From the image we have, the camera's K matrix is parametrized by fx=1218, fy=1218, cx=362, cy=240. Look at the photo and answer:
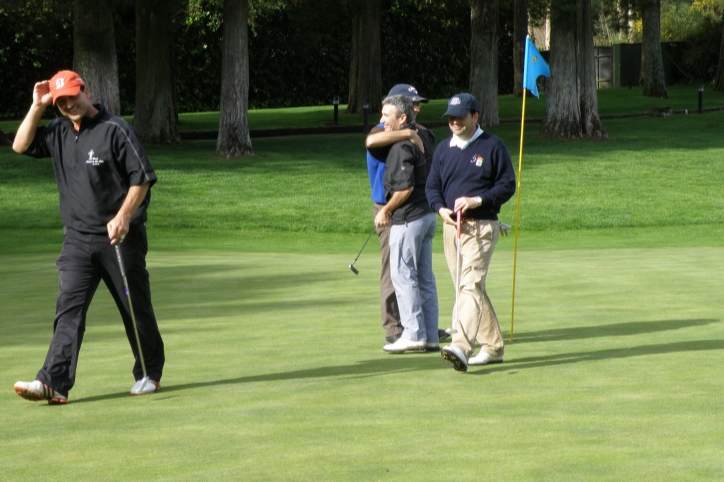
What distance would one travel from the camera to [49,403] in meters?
7.27

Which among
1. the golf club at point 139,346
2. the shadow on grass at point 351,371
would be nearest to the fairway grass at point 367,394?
the shadow on grass at point 351,371

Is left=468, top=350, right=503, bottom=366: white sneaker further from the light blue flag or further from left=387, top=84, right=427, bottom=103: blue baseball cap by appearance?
the light blue flag

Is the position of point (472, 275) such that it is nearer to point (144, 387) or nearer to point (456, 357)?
point (456, 357)

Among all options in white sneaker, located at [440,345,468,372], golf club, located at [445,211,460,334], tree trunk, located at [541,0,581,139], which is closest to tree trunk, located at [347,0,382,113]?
tree trunk, located at [541,0,581,139]

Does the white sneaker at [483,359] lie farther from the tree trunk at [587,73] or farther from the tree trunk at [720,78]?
the tree trunk at [720,78]

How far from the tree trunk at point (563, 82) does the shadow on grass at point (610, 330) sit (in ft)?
68.5

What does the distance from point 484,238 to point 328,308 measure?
333 centimetres

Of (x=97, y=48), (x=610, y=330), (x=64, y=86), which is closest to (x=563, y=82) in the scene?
(x=97, y=48)

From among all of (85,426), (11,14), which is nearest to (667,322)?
(85,426)

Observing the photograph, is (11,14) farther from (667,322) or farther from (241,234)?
(667,322)

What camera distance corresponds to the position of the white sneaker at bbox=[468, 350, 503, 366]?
841cm

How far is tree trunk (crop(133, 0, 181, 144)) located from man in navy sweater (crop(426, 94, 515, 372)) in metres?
23.1

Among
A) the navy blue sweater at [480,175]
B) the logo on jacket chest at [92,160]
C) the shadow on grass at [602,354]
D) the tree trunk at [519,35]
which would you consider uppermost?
the tree trunk at [519,35]

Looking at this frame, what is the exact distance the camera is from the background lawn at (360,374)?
5727mm
